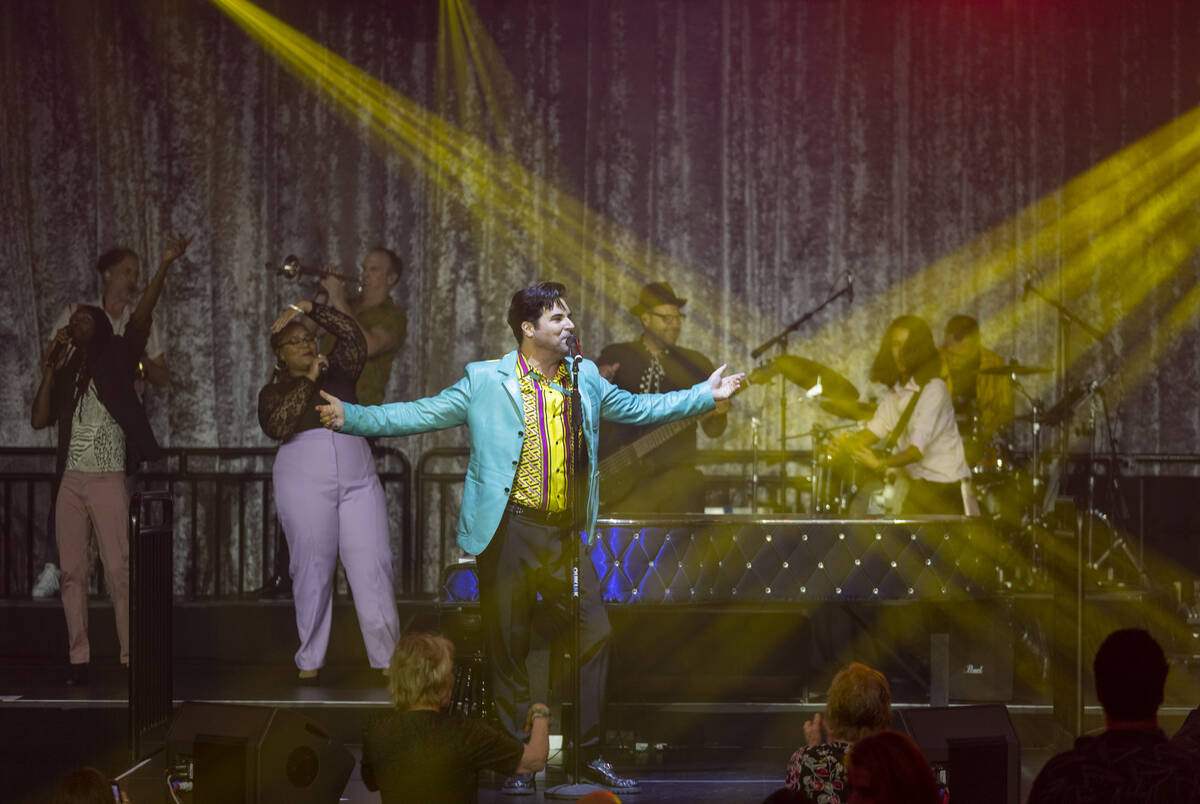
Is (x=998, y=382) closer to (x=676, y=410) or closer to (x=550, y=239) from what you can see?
(x=550, y=239)

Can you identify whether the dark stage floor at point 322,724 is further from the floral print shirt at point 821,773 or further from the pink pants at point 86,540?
the floral print shirt at point 821,773

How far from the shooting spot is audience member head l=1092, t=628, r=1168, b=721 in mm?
2938

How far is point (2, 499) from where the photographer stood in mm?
10164

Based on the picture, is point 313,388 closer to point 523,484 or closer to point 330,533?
point 330,533

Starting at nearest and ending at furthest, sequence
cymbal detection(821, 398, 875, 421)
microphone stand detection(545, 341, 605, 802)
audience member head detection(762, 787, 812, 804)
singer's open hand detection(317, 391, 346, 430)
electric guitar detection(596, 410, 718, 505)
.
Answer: audience member head detection(762, 787, 812, 804) → microphone stand detection(545, 341, 605, 802) → singer's open hand detection(317, 391, 346, 430) → electric guitar detection(596, 410, 718, 505) → cymbal detection(821, 398, 875, 421)

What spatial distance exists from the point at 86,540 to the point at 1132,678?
6.32m

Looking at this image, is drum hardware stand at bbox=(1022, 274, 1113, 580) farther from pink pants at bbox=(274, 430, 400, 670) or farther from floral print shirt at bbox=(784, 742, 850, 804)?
floral print shirt at bbox=(784, 742, 850, 804)

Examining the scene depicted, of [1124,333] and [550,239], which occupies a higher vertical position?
[550,239]

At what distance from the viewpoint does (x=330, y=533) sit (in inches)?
287

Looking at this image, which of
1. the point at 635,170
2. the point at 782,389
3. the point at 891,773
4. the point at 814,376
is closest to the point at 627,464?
the point at 814,376

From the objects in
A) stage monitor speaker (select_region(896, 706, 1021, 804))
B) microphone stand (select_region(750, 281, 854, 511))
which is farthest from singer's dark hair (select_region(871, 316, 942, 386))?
stage monitor speaker (select_region(896, 706, 1021, 804))

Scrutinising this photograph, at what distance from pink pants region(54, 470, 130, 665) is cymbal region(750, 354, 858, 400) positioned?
4.29 m

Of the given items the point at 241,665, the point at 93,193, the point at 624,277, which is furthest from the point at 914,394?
the point at 93,193

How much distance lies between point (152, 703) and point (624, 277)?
537 cm
